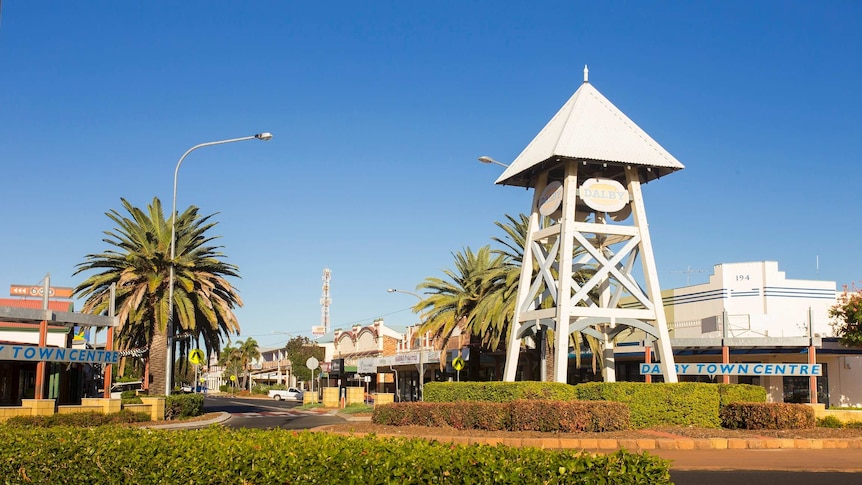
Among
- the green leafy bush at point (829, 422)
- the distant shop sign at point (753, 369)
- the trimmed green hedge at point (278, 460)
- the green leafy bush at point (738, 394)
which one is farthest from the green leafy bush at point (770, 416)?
the trimmed green hedge at point (278, 460)

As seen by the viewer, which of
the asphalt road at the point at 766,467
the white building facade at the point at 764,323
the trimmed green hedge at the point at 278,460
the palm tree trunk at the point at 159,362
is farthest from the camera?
the white building facade at the point at 764,323

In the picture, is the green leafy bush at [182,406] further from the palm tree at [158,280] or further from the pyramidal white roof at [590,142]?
the pyramidal white roof at [590,142]

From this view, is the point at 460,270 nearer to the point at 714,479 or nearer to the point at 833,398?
the point at 833,398

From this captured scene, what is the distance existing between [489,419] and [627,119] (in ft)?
37.4

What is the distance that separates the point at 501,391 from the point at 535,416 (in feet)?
8.68

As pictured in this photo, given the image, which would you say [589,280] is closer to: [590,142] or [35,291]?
[590,142]

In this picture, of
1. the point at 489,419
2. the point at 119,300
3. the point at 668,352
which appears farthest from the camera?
the point at 119,300

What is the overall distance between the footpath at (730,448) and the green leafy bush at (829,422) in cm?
485

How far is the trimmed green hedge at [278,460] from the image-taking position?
25.3ft

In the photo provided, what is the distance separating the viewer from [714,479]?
1375 centimetres

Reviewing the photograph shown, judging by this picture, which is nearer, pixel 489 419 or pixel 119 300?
pixel 489 419

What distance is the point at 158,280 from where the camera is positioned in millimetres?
34688

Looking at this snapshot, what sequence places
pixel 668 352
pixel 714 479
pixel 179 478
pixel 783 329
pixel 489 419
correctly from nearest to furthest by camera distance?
pixel 179 478 < pixel 714 479 < pixel 489 419 < pixel 668 352 < pixel 783 329

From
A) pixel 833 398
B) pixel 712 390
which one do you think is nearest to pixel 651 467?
pixel 712 390
